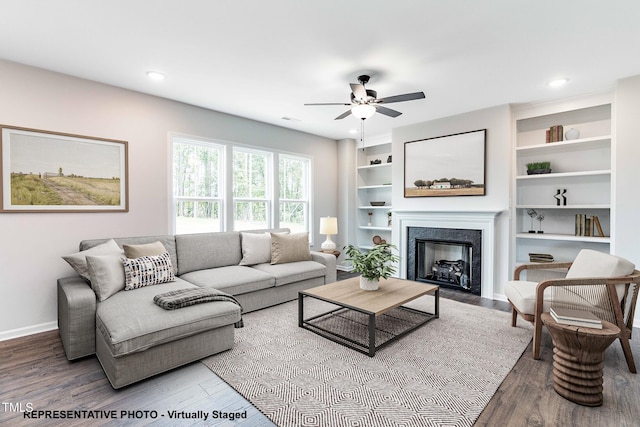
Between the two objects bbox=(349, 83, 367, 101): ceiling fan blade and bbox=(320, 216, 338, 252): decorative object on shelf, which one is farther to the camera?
bbox=(320, 216, 338, 252): decorative object on shelf

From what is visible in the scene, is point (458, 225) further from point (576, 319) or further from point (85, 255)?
point (85, 255)

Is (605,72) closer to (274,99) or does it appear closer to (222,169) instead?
(274,99)

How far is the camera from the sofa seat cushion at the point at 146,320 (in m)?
2.07

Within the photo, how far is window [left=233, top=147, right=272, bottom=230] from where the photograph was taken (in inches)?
188

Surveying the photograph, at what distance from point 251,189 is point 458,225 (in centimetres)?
321

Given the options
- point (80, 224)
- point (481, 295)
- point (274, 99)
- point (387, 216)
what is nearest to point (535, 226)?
point (481, 295)

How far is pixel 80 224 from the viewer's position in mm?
3312

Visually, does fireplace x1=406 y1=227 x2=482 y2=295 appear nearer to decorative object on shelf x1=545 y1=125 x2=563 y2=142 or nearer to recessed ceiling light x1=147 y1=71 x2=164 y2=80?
decorative object on shelf x1=545 y1=125 x2=563 y2=142

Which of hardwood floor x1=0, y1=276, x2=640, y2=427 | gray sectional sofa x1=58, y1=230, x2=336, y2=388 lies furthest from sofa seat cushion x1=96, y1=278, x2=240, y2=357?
hardwood floor x1=0, y1=276, x2=640, y2=427

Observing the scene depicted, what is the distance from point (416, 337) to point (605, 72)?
3.25 meters

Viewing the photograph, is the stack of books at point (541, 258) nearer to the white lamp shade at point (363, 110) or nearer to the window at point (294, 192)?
the white lamp shade at point (363, 110)

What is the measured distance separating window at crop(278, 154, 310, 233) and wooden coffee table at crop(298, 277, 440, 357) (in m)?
2.25

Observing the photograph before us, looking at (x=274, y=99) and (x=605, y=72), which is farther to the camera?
(x=274, y=99)

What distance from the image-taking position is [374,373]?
2291mm
